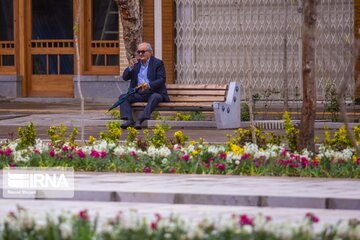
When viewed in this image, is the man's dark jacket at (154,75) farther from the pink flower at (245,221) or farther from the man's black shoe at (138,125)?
the pink flower at (245,221)

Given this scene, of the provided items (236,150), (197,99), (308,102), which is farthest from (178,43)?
(236,150)

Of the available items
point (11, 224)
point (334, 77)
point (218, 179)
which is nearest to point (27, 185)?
point (218, 179)

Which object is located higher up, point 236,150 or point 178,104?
point 178,104

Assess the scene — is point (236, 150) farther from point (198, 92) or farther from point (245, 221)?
point (198, 92)

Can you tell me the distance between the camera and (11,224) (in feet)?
29.1

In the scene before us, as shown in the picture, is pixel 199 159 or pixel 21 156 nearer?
pixel 199 159

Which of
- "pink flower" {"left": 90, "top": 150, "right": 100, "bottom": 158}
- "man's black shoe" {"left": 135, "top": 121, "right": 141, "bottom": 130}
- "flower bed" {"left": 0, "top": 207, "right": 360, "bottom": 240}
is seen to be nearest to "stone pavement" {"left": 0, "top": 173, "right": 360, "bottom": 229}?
"pink flower" {"left": 90, "top": 150, "right": 100, "bottom": 158}

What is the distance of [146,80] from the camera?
949 inches

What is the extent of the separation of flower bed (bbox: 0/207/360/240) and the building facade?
21.6m

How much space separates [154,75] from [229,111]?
59.0 inches

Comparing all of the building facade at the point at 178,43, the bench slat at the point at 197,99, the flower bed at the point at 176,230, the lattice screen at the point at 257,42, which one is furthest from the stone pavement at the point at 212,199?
the lattice screen at the point at 257,42

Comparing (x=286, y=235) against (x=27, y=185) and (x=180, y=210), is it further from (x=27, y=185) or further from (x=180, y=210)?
(x=27, y=185)

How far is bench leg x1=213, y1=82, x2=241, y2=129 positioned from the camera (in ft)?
77.6

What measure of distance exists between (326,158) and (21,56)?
20.2 m
